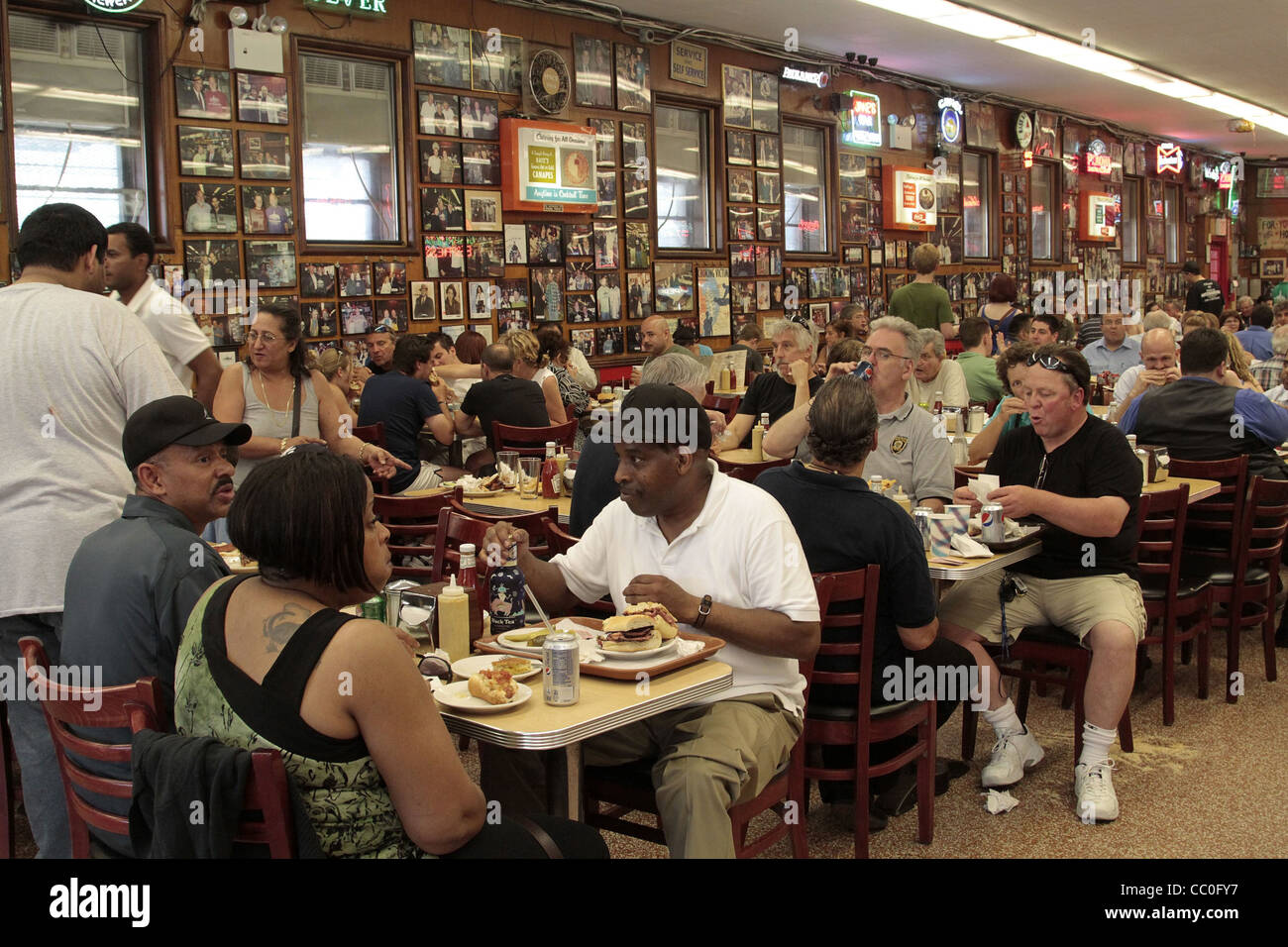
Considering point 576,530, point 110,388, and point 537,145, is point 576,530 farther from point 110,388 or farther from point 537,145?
point 537,145

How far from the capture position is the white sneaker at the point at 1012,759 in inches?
164

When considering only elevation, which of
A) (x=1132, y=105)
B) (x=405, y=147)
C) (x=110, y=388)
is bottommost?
(x=110, y=388)

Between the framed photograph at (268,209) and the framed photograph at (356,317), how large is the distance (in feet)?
2.30

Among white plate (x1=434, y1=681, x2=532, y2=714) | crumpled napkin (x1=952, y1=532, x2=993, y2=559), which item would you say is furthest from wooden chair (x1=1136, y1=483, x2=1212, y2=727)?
white plate (x1=434, y1=681, x2=532, y2=714)

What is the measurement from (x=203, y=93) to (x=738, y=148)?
19.0 feet

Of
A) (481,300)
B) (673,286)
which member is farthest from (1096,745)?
(673,286)

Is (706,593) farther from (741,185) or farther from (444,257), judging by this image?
(741,185)

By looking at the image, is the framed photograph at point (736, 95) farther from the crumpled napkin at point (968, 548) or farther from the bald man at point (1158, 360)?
the crumpled napkin at point (968, 548)

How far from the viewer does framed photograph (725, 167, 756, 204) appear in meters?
11.8

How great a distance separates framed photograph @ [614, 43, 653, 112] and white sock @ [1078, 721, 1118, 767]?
25.8ft

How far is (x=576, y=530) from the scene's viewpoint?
412 cm

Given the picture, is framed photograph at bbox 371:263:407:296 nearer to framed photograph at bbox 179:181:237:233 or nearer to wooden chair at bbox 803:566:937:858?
framed photograph at bbox 179:181:237:233
